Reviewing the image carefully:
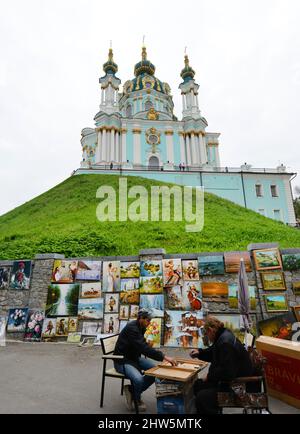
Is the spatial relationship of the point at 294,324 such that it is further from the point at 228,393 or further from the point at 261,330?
the point at 228,393

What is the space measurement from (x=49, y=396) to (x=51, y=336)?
16.0ft

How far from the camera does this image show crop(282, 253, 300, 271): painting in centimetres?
860

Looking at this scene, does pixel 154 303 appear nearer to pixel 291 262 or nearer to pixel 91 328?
pixel 91 328

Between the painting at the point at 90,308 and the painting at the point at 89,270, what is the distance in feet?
2.43

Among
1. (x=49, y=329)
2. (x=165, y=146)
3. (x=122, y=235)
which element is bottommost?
(x=49, y=329)

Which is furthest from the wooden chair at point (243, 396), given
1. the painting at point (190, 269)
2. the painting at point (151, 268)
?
the painting at point (151, 268)

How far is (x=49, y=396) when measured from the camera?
4.86 meters

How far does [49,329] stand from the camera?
31.2ft

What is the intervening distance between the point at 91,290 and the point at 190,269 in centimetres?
344

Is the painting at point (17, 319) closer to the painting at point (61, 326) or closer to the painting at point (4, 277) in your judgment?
the painting at point (4, 277)

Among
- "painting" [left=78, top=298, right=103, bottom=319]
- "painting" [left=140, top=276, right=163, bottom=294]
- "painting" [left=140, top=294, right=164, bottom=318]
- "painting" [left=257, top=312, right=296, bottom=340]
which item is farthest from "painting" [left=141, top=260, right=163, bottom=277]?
"painting" [left=257, top=312, right=296, bottom=340]

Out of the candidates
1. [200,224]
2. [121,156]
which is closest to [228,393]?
[200,224]

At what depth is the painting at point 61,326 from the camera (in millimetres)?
9422

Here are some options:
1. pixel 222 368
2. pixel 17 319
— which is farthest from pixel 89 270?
pixel 222 368
